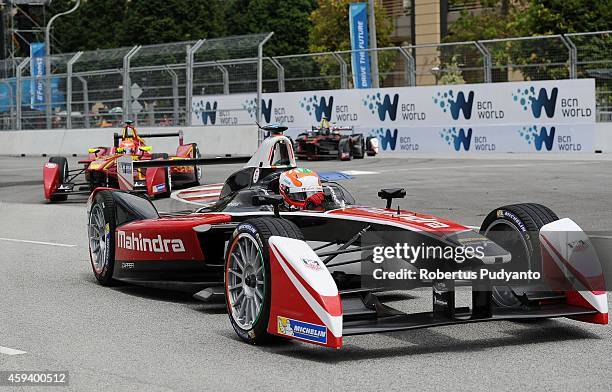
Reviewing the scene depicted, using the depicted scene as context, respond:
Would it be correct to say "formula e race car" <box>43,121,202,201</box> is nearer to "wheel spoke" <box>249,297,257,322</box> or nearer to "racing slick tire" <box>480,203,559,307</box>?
"racing slick tire" <box>480,203,559,307</box>

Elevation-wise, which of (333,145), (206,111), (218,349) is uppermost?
(206,111)

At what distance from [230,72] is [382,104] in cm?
620

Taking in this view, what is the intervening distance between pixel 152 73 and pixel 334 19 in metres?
25.3

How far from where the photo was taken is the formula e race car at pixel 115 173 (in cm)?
2003

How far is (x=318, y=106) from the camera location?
113 ft

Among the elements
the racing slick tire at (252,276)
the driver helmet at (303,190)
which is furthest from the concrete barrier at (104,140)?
the racing slick tire at (252,276)

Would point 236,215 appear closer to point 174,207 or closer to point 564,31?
point 174,207

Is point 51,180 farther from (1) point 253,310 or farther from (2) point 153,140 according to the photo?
(2) point 153,140

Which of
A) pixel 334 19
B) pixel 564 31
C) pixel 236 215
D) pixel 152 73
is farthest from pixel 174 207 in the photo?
pixel 334 19

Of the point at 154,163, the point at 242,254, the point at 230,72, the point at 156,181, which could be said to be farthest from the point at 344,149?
the point at 242,254

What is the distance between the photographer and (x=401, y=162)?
2814 cm

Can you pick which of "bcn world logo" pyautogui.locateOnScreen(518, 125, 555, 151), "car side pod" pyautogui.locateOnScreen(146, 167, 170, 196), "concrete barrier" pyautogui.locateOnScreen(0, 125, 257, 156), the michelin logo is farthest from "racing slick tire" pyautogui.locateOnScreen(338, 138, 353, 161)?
the michelin logo

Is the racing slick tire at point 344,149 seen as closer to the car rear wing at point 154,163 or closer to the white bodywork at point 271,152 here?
the car rear wing at point 154,163

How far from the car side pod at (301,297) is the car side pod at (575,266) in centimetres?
157
